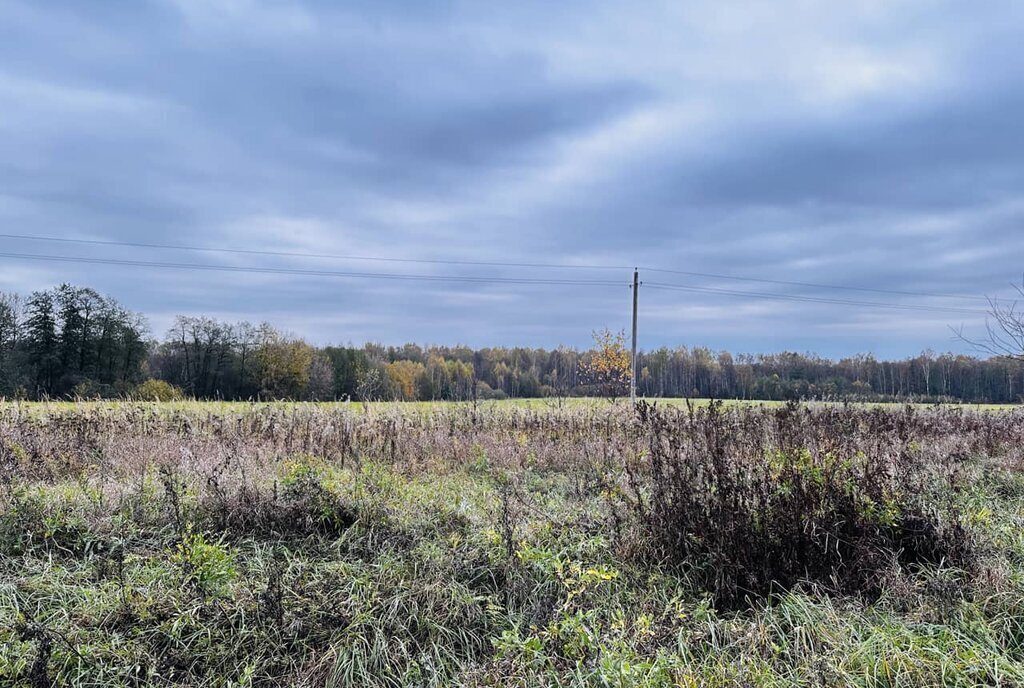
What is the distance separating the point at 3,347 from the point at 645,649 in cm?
4275

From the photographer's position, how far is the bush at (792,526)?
3.58 m

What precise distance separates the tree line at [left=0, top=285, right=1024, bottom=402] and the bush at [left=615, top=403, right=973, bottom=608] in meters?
18.0

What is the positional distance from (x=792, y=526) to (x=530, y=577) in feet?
5.80

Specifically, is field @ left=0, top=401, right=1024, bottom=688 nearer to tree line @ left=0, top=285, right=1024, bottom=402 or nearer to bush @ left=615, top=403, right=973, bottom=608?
bush @ left=615, top=403, right=973, bottom=608

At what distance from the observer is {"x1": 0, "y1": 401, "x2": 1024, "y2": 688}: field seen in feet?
9.20

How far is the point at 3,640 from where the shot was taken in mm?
3074

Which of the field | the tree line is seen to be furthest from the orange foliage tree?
the field

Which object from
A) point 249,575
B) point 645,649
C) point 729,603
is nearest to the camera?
point 645,649

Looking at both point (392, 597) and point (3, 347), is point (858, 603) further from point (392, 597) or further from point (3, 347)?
point (3, 347)

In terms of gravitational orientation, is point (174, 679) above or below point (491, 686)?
below

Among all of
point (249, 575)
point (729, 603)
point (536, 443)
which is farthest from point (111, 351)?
point (729, 603)

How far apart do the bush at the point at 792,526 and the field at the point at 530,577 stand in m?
0.01

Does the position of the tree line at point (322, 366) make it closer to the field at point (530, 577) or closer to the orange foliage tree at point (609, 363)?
the orange foliage tree at point (609, 363)

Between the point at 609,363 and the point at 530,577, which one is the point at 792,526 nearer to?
the point at 530,577
